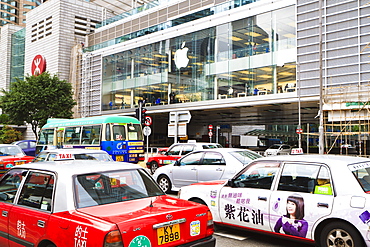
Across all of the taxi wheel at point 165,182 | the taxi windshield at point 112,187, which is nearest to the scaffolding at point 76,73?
the taxi wheel at point 165,182

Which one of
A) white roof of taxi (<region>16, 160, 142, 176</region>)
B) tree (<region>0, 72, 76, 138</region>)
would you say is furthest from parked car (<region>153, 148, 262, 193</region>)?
tree (<region>0, 72, 76, 138</region>)

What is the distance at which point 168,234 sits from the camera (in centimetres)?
368

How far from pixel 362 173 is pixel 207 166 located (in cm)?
500

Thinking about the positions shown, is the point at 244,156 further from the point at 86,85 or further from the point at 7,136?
the point at 7,136

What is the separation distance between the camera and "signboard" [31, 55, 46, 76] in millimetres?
46969

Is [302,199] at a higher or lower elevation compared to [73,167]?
lower

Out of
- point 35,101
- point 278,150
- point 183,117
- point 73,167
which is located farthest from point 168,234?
point 35,101

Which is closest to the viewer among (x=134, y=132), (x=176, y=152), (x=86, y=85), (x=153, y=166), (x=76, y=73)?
(x=176, y=152)

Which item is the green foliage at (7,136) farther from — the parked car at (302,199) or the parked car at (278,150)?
the parked car at (302,199)

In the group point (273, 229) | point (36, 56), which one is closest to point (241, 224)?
point (273, 229)

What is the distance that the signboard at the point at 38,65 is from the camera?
46969mm

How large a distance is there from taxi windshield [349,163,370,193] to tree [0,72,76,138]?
32.8 m

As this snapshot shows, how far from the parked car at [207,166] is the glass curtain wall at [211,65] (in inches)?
613

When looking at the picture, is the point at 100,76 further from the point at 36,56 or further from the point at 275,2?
the point at 275,2
